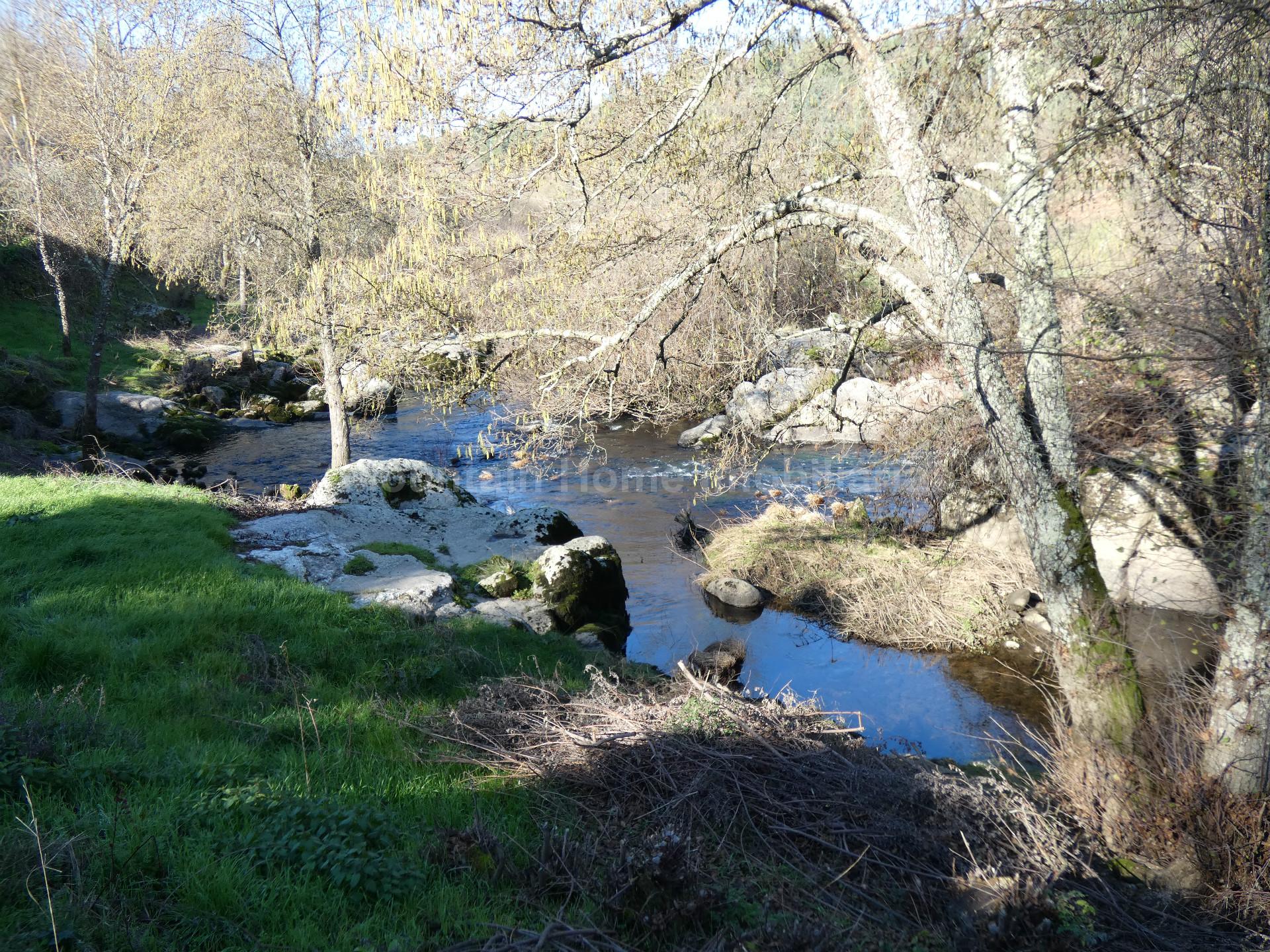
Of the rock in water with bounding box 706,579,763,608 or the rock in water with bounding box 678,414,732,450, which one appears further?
the rock in water with bounding box 678,414,732,450

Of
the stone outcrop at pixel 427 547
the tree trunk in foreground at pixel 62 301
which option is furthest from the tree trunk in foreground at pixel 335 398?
the tree trunk in foreground at pixel 62 301

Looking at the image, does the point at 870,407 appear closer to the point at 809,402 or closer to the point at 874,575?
the point at 874,575

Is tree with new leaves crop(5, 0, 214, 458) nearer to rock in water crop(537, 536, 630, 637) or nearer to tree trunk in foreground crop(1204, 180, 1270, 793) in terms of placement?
rock in water crop(537, 536, 630, 637)

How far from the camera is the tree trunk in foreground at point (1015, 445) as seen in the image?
19.6 feet

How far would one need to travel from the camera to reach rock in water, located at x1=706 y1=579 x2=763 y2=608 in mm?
12141

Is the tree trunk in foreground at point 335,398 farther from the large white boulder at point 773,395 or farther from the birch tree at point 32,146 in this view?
the birch tree at point 32,146

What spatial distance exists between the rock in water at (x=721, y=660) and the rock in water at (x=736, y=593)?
64.6 inches


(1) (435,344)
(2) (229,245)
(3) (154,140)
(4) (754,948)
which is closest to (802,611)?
(1) (435,344)

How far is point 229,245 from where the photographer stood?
1845 cm

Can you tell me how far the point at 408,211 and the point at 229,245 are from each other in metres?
10.7

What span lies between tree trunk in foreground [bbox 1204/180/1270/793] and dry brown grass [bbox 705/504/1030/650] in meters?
5.18

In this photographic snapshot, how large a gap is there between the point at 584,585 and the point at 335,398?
8.01 m

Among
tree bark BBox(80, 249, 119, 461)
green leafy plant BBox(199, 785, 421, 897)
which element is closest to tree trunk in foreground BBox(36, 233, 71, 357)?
tree bark BBox(80, 249, 119, 461)

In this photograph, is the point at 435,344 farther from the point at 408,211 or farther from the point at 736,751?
the point at 736,751
